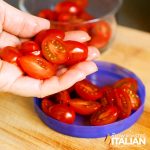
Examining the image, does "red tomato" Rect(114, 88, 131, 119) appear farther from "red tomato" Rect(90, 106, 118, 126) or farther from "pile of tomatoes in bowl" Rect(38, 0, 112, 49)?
"pile of tomatoes in bowl" Rect(38, 0, 112, 49)

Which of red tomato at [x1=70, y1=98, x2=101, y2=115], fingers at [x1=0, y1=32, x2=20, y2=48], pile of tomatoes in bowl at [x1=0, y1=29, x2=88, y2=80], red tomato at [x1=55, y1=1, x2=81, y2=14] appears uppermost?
pile of tomatoes in bowl at [x1=0, y1=29, x2=88, y2=80]

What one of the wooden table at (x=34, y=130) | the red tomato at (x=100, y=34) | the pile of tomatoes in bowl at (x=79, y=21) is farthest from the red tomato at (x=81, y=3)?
the wooden table at (x=34, y=130)

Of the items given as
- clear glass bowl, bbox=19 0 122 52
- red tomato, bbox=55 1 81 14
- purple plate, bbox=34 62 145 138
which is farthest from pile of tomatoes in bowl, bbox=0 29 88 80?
red tomato, bbox=55 1 81 14

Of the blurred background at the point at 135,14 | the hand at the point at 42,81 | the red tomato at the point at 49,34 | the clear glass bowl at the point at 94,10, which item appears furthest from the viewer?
the blurred background at the point at 135,14

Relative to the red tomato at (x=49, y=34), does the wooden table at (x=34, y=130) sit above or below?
below

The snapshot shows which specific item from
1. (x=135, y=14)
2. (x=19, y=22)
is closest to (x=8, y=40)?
(x=19, y=22)

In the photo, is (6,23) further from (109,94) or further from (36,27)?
(109,94)

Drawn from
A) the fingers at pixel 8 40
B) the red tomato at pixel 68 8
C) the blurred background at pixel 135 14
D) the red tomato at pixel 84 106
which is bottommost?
the blurred background at pixel 135 14

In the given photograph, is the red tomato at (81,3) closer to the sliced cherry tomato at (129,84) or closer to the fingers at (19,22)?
the fingers at (19,22)

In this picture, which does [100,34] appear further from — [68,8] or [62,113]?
[62,113]

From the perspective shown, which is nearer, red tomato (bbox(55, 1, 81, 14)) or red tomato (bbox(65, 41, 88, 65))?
red tomato (bbox(65, 41, 88, 65))
